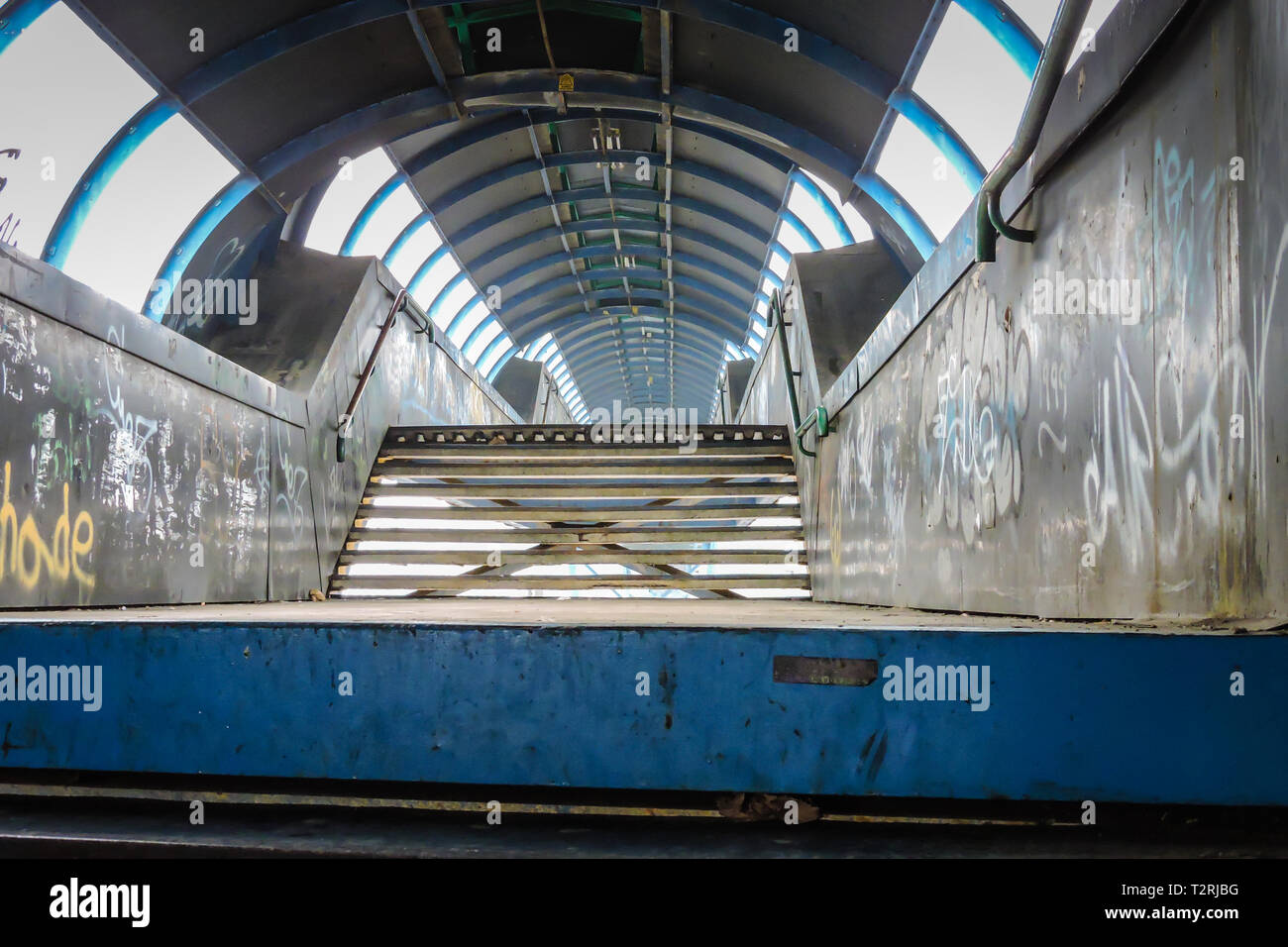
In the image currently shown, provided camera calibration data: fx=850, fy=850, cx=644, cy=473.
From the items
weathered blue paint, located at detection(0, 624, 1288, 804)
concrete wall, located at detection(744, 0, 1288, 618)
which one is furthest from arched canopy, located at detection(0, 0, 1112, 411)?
weathered blue paint, located at detection(0, 624, 1288, 804)

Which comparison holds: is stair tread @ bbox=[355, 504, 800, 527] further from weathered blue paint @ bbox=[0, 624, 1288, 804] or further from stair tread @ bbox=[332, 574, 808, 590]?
weathered blue paint @ bbox=[0, 624, 1288, 804]

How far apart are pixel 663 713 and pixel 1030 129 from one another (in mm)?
2029

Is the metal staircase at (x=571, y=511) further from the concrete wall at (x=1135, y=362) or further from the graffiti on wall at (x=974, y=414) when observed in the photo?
the concrete wall at (x=1135, y=362)

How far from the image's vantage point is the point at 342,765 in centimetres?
197

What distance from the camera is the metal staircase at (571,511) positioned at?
19.5 ft

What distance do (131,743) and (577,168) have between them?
1262cm

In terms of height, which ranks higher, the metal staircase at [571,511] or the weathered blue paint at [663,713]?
the metal staircase at [571,511]

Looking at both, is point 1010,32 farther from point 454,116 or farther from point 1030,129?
point 454,116

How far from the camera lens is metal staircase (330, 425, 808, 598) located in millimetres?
5938

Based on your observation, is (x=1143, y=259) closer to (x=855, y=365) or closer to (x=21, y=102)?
(x=855, y=365)

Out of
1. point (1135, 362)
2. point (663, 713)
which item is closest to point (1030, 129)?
point (1135, 362)

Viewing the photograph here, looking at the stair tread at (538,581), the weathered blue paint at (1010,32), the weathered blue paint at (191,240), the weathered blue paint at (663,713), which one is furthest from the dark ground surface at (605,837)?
the weathered blue paint at (191,240)

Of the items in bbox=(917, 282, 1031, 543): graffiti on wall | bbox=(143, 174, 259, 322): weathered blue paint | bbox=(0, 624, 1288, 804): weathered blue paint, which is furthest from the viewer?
bbox=(143, 174, 259, 322): weathered blue paint

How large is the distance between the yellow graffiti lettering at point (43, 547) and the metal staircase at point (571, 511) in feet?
7.79
